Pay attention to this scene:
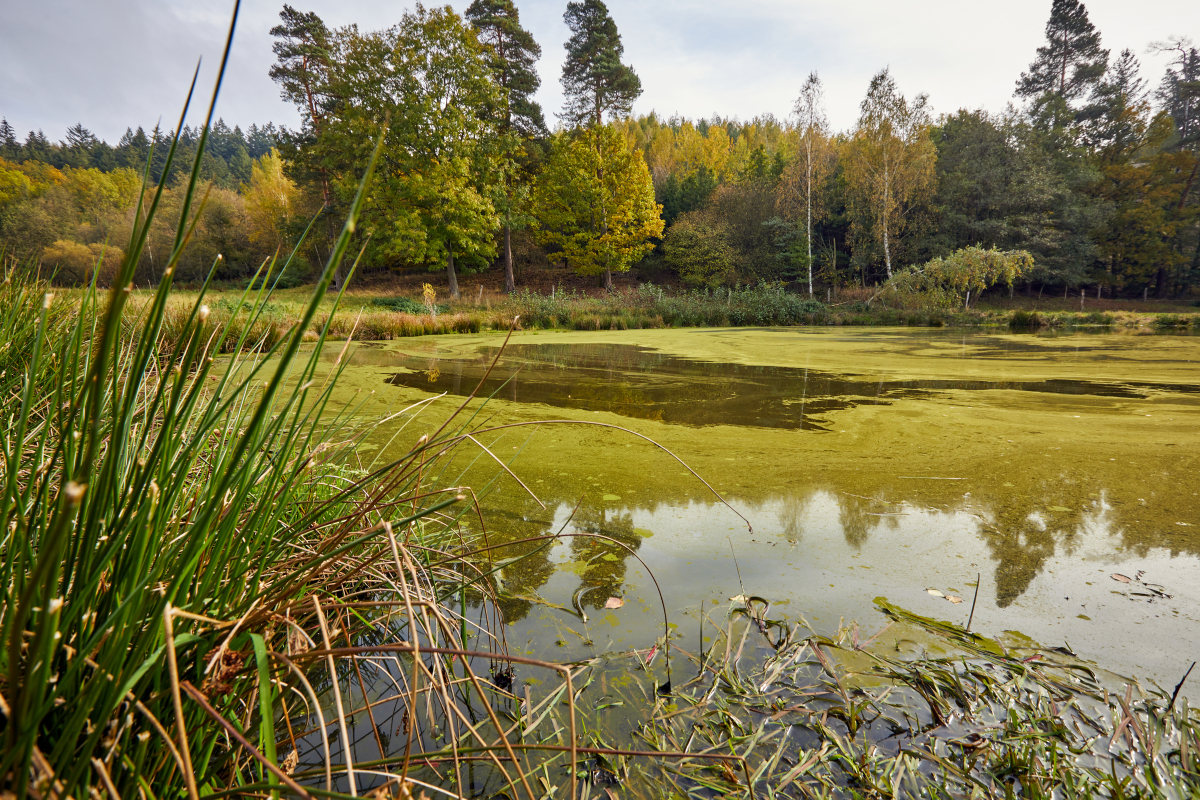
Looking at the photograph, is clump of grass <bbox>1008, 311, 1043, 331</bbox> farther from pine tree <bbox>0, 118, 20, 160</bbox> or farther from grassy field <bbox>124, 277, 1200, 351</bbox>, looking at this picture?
pine tree <bbox>0, 118, 20, 160</bbox>

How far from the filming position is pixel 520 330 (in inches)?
371

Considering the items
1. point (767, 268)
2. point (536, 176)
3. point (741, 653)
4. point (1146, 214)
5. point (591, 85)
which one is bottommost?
point (741, 653)

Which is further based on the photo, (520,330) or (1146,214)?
(1146,214)

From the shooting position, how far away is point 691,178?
2077 centimetres

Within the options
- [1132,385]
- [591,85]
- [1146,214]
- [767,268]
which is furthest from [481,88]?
[1146,214]

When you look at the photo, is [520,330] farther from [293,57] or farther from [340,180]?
[293,57]

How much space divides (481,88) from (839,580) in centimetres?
1641

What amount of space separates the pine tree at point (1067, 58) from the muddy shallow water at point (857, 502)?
75.0 ft

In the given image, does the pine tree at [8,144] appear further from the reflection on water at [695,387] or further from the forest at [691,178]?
the reflection on water at [695,387]

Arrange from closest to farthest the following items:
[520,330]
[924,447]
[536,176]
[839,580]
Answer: [839,580] → [924,447] → [520,330] → [536,176]

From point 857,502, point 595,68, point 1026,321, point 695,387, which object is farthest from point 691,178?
point 857,502

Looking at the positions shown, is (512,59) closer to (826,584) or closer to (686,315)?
(686,315)

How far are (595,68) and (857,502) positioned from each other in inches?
774

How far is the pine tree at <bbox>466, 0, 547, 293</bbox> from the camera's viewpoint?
16.7 m
